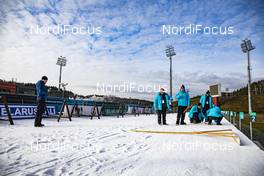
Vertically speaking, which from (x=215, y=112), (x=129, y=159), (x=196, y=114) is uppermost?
(x=215, y=112)

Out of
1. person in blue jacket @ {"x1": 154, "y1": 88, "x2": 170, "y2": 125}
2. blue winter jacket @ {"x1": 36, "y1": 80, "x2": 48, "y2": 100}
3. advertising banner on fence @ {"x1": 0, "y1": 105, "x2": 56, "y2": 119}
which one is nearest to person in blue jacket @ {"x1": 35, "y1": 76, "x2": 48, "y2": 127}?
blue winter jacket @ {"x1": 36, "y1": 80, "x2": 48, "y2": 100}

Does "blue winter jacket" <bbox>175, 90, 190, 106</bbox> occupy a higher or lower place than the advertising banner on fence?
higher

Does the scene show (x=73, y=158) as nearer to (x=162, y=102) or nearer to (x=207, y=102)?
(x=162, y=102)

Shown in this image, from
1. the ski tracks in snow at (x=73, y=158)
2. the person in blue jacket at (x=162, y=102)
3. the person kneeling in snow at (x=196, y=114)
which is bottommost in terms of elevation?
the ski tracks in snow at (x=73, y=158)

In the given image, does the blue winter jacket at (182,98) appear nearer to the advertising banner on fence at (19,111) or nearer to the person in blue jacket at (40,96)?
the person in blue jacket at (40,96)

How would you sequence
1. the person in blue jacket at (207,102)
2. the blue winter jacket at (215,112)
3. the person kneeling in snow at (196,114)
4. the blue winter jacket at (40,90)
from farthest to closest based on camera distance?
the person kneeling in snow at (196,114)
the person in blue jacket at (207,102)
the blue winter jacket at (215,112)
the blue winter jacket at (40,90)

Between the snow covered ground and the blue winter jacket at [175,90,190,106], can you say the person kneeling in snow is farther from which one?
the snow covered ground

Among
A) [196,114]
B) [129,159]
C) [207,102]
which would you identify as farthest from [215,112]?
[129,159]

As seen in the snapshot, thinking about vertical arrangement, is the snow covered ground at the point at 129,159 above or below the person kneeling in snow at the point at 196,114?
below

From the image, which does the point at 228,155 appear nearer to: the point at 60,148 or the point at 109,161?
the point at 109,161

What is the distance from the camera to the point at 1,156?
9.05ft

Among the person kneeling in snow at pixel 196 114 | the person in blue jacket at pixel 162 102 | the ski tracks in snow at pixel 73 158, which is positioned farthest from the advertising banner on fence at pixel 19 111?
the person kneeling in snow at pixel 196 114

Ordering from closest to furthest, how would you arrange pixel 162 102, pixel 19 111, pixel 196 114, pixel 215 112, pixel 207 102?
pixel 215 112 → pixel 162 102 → pixel 207 102 → pixel 196 114 → pixel 19 111

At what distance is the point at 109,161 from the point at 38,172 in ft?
2.69
